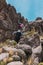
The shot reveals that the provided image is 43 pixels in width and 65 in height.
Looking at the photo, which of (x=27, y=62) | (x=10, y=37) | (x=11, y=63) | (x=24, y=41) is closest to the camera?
(x=11, y=63)

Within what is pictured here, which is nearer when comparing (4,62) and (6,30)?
(4,62)

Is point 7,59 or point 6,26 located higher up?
point 6,26

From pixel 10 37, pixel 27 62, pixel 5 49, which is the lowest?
pixel 27 62

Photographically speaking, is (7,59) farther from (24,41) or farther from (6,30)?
(6,30)

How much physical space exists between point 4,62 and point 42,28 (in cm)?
1391

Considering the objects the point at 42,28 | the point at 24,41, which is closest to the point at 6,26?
the point at 42,28

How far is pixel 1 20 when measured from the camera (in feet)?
70.8

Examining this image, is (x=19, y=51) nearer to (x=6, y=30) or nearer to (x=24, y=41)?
(x=24, y=41)

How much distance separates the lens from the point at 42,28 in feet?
76.1

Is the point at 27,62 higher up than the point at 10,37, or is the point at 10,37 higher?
the point at 10,37

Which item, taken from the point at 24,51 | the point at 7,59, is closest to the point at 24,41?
the point at 24,51

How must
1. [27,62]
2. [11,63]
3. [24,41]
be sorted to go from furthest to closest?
[24,41]
[27,62]
[11,63]

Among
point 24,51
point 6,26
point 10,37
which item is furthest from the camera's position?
point 6,26

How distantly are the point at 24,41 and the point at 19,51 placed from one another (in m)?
4.64
